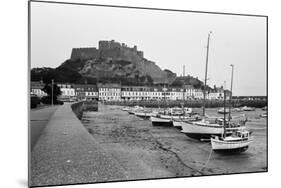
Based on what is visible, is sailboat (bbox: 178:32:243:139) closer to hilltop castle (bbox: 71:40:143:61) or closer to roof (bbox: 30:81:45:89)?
hilltop castle (bbox: 71:40:143:61)

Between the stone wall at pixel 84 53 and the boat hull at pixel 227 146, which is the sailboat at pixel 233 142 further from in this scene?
the stone wall at pixel 84 53

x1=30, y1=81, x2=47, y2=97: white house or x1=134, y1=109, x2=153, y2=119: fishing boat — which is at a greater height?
x1=30, y1=81, x2=47, y2=97: white house

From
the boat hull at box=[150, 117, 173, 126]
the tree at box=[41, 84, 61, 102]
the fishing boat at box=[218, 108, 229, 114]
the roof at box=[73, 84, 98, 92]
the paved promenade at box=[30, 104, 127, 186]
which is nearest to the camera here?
the paved promenade at box=[30, 104, 127, 186]

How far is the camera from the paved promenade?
3605mm

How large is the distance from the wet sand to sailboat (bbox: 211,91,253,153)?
0.20 ft

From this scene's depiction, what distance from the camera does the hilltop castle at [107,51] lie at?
3801mm

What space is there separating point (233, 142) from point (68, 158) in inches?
70.4

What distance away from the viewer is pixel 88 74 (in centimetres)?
388

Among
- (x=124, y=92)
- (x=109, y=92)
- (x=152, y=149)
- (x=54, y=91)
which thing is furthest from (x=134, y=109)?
(x=54, y=91)

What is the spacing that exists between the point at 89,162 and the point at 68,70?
0.92m

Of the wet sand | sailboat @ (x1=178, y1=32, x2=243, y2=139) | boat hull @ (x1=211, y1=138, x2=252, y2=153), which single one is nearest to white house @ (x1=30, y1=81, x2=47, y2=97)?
the wet sand

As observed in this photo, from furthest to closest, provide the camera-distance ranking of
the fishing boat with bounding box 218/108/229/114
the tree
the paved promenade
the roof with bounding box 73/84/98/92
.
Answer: the fishing boat with bounding box 218/108/229/114
the roof with bounding box 73/84/98/92
the tree
the paved promenade

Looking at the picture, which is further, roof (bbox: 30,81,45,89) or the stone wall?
the stone wall

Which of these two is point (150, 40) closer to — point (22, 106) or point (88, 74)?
point (88, 74)
